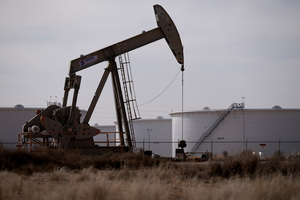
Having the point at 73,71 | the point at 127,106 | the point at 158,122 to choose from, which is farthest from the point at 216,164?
the point at 158,122

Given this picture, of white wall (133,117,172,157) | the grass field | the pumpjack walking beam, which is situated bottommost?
the grass field

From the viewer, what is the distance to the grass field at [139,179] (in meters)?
7.15

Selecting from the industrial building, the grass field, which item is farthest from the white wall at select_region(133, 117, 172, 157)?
the grass field

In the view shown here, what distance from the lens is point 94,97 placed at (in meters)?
17.1

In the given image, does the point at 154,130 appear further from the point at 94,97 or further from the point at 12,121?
the point at 94,97

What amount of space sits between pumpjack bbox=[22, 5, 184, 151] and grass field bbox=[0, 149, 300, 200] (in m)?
2.08

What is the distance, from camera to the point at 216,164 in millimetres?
11055

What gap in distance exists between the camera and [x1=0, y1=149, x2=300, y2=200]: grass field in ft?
23.5

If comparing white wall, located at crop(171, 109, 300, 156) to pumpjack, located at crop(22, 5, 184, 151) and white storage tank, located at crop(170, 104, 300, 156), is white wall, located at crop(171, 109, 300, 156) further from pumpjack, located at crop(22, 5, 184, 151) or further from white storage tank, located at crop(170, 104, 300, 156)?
pumpjack, located at crop(22, 5, 184, 151)

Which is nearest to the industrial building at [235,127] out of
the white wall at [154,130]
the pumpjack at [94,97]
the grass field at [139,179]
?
the white wall at [154,130]

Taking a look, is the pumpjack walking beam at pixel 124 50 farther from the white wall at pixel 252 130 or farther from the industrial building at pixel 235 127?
the white wall at pixel 252 130

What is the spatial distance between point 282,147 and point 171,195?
2633cm

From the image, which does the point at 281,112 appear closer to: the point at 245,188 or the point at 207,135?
the point at 207,135

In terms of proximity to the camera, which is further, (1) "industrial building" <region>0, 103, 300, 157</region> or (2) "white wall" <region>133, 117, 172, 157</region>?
(2) "white wall" <region>133, 117, 172, 157</region>
